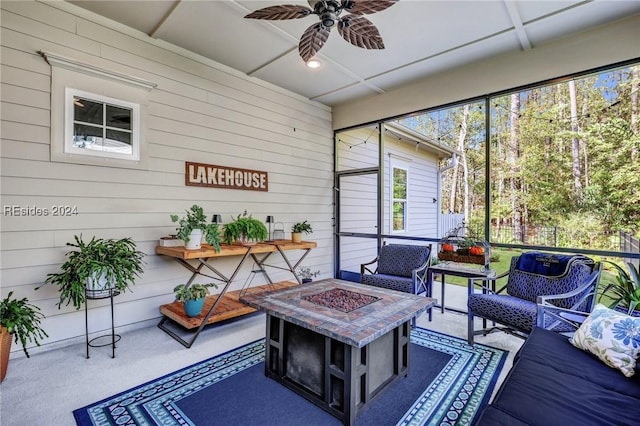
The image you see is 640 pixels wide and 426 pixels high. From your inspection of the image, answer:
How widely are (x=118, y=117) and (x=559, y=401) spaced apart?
4173 mm

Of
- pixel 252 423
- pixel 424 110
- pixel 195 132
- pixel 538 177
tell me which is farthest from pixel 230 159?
pixel 538 177

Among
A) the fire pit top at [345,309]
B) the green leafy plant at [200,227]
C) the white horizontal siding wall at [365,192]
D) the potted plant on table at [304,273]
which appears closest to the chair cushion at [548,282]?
the fire pit top at [345,309]

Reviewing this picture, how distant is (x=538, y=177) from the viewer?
392 centimetres

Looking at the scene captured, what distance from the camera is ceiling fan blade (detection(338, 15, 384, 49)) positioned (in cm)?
231

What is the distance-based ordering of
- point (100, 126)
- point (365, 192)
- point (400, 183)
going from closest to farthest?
point (100, 126) < point (365, 192) < point (400, 183)

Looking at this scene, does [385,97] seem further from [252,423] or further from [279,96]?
[252,423]

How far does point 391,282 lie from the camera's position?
12.6 feet

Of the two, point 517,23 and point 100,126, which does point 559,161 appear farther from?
point 100,126

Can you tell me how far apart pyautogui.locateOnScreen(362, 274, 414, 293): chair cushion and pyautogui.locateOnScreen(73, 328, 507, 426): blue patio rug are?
98 cm

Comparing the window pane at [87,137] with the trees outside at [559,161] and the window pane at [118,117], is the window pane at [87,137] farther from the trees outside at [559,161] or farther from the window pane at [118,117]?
the trees outside at [559,161]

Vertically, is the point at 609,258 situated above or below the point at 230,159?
below

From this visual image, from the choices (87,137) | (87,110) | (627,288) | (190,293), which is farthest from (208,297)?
(627,288)

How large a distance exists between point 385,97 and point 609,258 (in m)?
3.51

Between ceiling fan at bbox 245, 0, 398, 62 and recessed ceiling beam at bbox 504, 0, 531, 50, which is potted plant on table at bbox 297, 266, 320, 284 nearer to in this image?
ceiling fan at bbox 245, 0, 398, 62
